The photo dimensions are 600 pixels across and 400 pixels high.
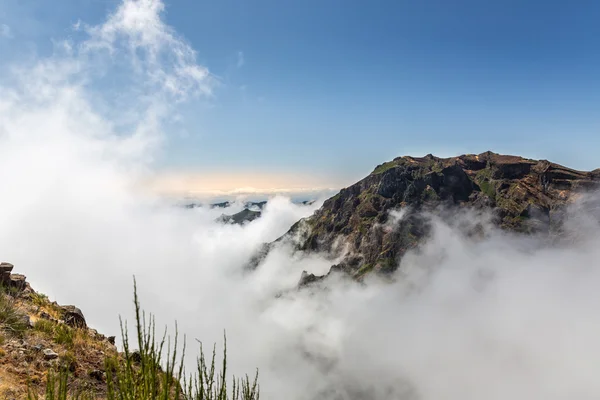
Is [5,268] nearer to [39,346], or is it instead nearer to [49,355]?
[39,346]

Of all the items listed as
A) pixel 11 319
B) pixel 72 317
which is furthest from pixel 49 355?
pixel 72 317

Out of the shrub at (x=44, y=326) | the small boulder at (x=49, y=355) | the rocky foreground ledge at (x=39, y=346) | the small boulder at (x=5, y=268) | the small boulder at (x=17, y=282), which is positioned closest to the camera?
the rocky foreground ledge at (x=39, y=346)

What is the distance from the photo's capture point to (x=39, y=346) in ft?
41.7

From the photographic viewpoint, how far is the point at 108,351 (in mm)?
14633

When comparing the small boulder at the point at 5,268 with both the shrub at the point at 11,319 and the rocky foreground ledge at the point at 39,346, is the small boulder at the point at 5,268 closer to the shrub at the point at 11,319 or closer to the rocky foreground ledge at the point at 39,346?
the rocky foreground ledge at the point at 39,346

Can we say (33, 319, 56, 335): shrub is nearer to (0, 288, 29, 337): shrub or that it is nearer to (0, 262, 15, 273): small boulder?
(0, 288, 29, 337): shrub

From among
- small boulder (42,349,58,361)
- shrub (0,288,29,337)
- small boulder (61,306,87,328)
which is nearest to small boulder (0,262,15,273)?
small boulder (61,306,87,328)

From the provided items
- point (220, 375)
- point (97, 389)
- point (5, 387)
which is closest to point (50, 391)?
point (220, 375)

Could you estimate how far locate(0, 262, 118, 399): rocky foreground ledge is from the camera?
11195 mm

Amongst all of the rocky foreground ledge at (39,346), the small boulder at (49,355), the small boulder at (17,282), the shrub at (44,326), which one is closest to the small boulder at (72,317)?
the rocky foreground ledge at (39,346)

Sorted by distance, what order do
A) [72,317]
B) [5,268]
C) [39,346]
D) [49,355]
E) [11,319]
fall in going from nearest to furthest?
[49,355] < [39,346] < [11,319] < [72,317] < [5,268]

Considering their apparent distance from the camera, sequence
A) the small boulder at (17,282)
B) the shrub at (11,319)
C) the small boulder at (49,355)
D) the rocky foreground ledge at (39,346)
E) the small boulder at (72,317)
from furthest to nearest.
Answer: the small boulder at (17,282), the small boulder at (72,317), the shrub at (11,319), the small boulder at (49,355), the rocky foreground ledge at (39,346)

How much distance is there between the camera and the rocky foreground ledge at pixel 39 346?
1120cm

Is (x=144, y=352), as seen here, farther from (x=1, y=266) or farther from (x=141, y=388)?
(x=1, y=266)
